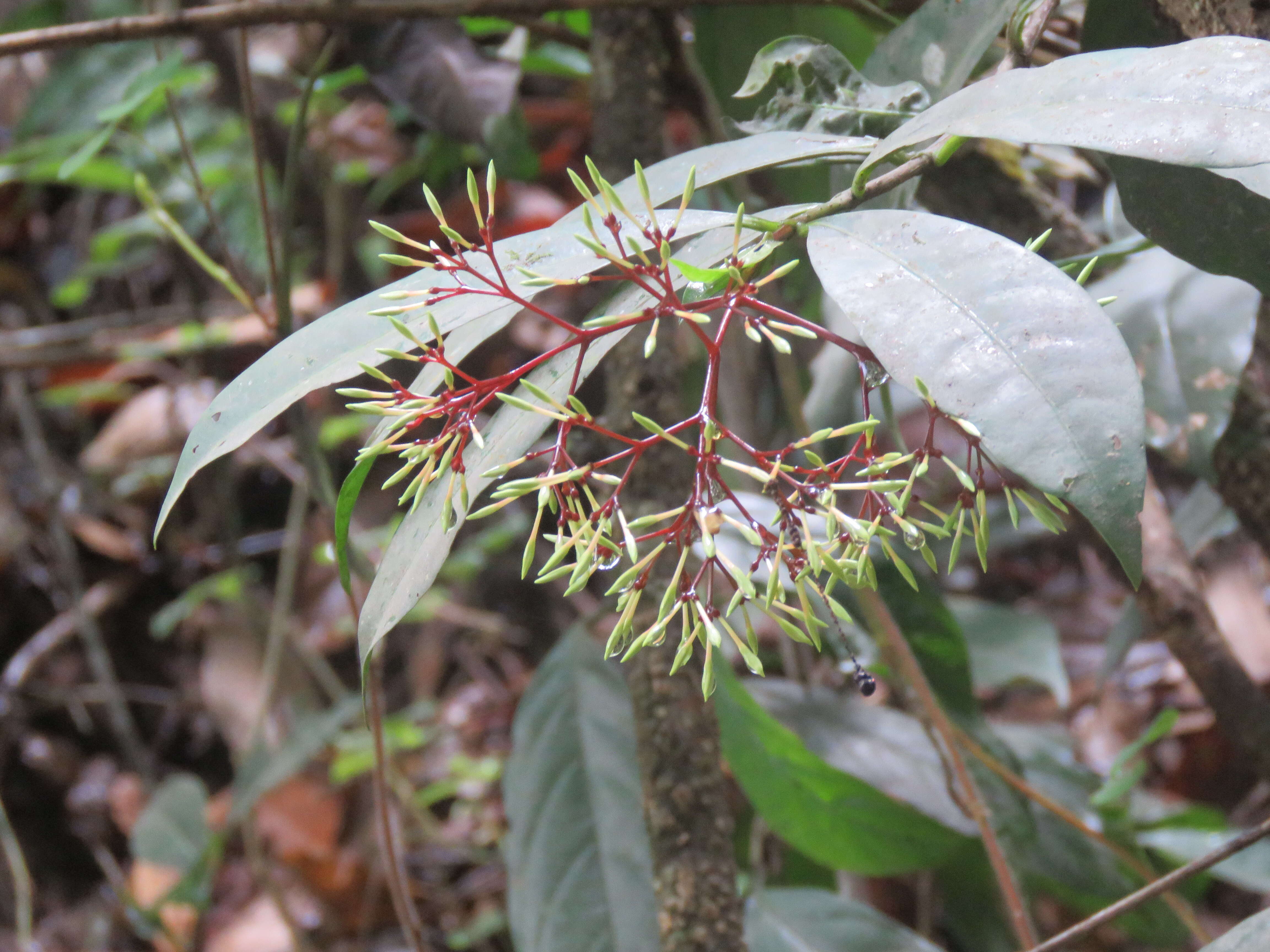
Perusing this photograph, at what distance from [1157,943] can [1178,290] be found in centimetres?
68

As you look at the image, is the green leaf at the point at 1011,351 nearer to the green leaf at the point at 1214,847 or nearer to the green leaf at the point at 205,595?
the green leaf at the point at 1214,847

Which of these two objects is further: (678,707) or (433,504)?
(678,707)

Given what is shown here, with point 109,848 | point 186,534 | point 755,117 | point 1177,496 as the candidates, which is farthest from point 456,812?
point 755,117

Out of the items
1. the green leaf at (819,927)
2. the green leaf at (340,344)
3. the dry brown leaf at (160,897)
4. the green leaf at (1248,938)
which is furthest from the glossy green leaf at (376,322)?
the dry brown leaf at (160,897)

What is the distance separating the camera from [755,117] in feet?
1.74

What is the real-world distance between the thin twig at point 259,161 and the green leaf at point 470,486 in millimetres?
402

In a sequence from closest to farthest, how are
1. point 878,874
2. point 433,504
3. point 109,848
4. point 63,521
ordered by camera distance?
point 433,504 < point 878,874 < point 109,848 < point 63,521

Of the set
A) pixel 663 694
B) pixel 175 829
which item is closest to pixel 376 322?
pixel 663 694

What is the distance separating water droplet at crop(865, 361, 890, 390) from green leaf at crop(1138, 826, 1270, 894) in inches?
33.6

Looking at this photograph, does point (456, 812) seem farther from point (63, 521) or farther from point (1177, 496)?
point (1177, 496)

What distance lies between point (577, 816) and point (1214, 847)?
2.26 feet

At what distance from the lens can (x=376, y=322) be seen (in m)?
0.43

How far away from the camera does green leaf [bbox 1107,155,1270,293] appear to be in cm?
44

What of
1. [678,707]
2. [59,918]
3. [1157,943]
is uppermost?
[678,707]
